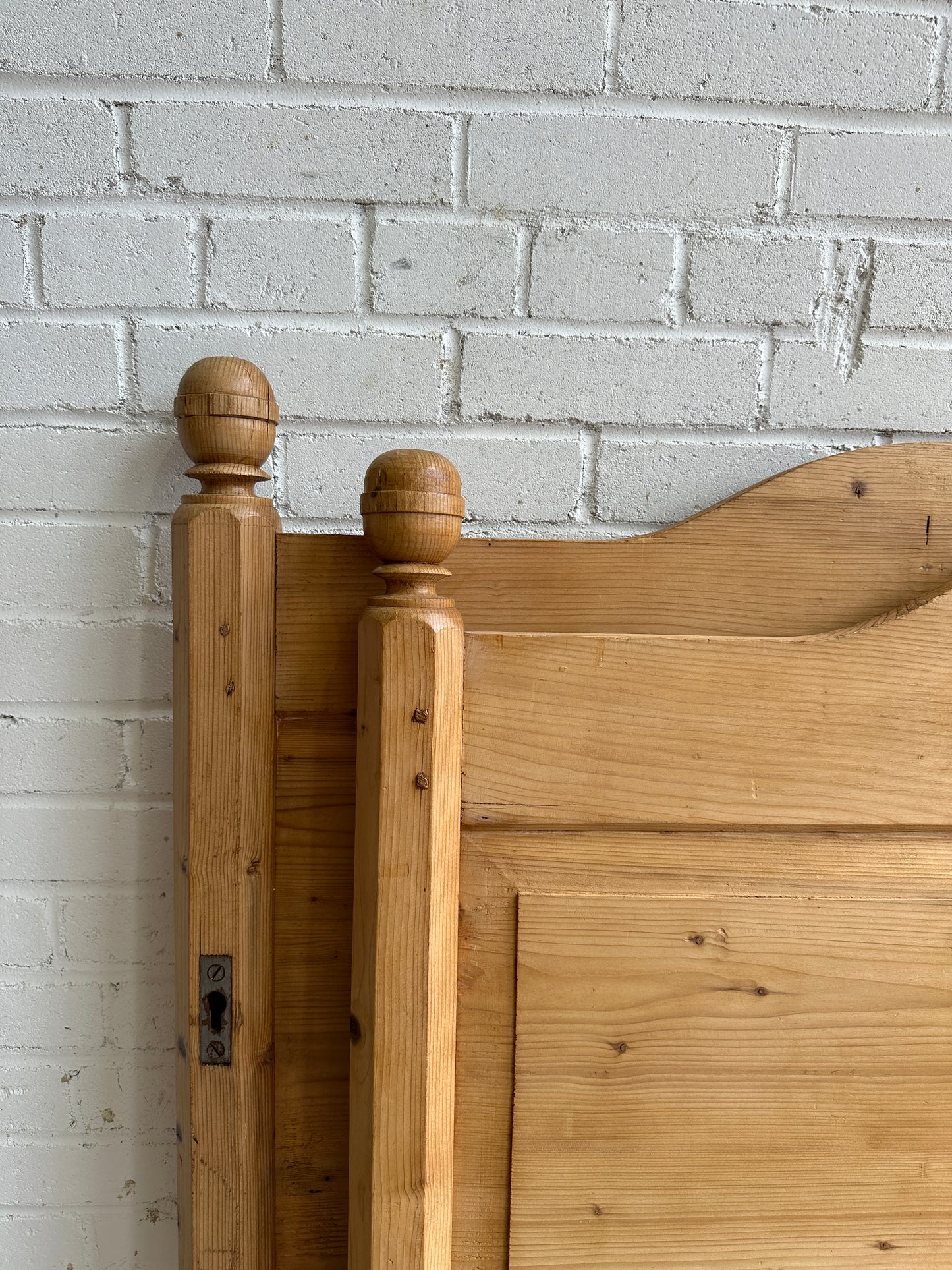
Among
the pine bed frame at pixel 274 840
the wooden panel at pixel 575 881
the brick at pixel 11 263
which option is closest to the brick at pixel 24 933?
the pine bed frame at pixel 274 840

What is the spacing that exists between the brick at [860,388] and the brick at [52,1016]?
866 mm

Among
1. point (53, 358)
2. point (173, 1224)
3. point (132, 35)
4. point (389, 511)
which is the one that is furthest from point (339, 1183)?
point (132, 35)

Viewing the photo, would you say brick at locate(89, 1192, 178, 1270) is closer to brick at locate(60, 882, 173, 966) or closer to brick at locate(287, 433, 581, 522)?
brick at locate(60, 882, 173, 966)

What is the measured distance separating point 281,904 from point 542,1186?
0.30 meters

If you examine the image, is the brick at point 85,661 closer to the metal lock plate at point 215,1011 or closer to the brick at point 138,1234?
the metal lock plate at point 215,1011

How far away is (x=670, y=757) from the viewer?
616mm

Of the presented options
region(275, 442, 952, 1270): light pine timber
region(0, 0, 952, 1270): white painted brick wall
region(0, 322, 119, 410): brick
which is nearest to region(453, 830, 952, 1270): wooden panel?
region(275, 442, 952, 1270): light pine timber

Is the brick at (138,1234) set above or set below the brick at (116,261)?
below

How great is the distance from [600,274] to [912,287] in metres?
0.30

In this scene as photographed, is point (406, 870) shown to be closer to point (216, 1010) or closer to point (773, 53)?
point (216, 1010)

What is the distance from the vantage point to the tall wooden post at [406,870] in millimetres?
568

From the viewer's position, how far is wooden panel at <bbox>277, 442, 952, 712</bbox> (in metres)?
0.70

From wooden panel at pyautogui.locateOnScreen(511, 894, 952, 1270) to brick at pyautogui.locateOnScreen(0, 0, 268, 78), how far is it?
2.50ft

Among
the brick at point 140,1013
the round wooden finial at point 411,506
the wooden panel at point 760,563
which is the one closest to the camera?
the round wooden finial at point 411,506
